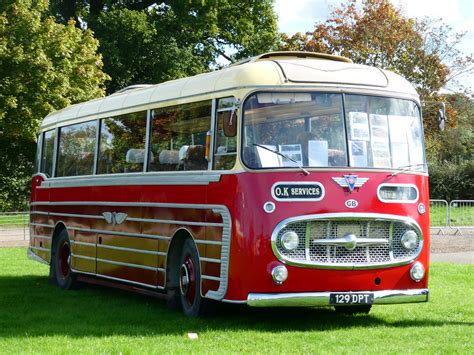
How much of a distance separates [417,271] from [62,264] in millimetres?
7885

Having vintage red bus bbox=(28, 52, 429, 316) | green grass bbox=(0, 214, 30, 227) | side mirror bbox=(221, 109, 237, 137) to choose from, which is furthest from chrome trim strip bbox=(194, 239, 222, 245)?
green grass bbox=(0, 214, 30, 227)

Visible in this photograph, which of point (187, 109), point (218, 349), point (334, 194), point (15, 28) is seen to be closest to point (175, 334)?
point (218, 349)

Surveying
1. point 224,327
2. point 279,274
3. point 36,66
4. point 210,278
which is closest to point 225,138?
point 210,278

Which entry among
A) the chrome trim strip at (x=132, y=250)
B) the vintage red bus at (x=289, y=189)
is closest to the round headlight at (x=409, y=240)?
the vintage red bus at (x=289, y=189)

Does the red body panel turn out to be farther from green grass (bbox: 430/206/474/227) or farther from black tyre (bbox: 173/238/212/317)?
green grass (bbox: 430/206/474/227)

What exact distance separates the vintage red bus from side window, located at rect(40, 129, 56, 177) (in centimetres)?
550

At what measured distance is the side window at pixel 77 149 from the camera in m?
17.3

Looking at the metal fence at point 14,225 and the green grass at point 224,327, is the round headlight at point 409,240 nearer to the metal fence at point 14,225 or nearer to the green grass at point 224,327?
the green grass at point 224,327

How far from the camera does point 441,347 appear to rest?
10266mm

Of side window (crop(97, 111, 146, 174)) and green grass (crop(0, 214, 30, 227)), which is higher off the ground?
green grass (crop(0, 214, 30, 227))

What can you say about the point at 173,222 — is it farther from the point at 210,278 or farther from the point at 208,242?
the point at 210,278

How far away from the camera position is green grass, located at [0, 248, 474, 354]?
407 inches

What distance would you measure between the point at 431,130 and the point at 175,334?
37473mm

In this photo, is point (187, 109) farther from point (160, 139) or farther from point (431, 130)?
point (431, 130)
